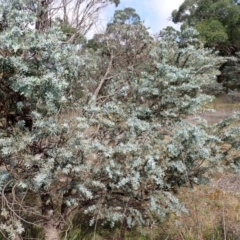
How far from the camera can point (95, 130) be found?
8.95 feet

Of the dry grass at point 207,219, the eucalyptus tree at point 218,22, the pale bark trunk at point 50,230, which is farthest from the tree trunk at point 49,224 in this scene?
the eucalyptus tree at point 218,22

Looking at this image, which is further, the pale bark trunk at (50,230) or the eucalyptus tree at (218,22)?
the eucalyptus tree at (218,22)

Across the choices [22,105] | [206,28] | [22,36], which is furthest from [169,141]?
[206,28]

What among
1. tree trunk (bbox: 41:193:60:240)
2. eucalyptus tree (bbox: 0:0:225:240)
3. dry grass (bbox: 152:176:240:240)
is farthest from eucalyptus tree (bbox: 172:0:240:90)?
tree trunk (bbox: 41:193:60:240)

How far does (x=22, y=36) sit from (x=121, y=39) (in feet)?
4.95

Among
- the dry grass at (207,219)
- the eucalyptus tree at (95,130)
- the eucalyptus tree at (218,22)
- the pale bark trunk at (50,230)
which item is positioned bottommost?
the pale bark trunk at (50,230)

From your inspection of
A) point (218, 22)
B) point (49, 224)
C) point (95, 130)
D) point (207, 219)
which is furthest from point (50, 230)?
point (218, 22)

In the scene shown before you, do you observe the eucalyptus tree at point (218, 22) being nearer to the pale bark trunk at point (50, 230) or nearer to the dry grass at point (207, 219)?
the dry grass at point (207, 219)

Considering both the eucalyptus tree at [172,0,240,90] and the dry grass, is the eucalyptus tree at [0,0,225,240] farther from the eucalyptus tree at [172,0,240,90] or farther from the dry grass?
the eucalyptus tree at [172,0,240,90]

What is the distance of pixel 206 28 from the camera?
1808cm

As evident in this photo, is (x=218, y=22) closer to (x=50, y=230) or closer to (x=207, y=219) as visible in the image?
(x=207, y=219)

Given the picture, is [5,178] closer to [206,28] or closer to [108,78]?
[108,78]

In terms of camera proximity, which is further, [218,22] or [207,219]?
[218,22]

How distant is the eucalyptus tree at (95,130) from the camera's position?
228 centimetres
